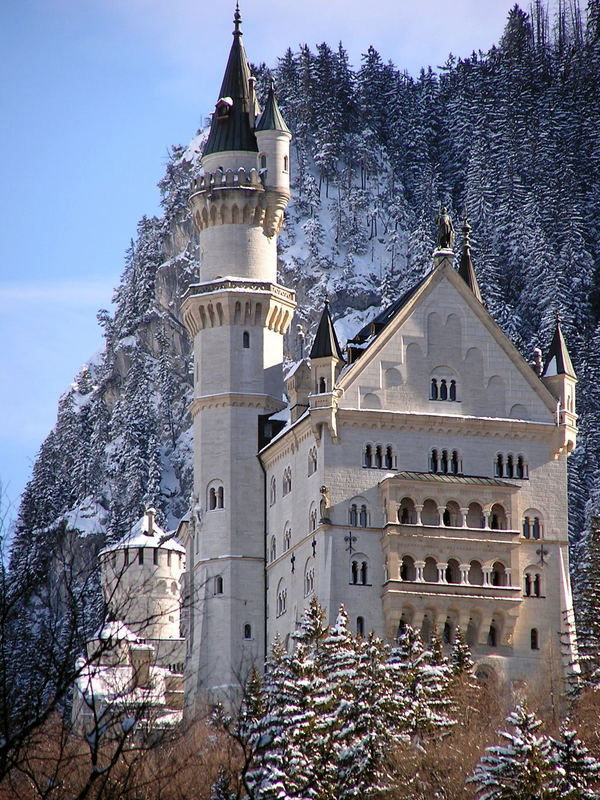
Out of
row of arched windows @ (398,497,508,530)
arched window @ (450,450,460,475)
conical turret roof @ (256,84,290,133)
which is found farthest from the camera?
conical turret roof @ (256,84,290,133)

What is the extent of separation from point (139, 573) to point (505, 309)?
193 ft

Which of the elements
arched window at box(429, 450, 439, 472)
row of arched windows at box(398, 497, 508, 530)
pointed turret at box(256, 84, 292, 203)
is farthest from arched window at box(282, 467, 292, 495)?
pointed turret at box(256, 84, 292, 203)

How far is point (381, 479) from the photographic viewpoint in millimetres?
87438

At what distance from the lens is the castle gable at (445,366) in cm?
8862

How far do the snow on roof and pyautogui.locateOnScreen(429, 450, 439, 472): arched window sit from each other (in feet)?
81.0

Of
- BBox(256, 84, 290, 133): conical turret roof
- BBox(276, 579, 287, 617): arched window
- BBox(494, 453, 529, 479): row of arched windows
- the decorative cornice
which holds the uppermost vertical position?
BBox(256, 84, 290, 133): conical turret roof

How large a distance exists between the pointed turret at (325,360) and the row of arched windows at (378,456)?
3.26 m

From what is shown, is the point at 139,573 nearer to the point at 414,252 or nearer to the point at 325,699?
the point at 325,699

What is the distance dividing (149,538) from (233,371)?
1688 cm

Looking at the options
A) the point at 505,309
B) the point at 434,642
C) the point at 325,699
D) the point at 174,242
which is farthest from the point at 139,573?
the point at 174,242

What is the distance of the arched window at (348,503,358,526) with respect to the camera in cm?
8650

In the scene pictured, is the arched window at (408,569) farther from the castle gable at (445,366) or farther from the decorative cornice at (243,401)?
the decorative cornice at (243,401)

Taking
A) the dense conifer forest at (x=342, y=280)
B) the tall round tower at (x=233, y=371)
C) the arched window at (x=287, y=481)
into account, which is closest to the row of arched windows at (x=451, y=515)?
the arched window at (x=287, y=481)

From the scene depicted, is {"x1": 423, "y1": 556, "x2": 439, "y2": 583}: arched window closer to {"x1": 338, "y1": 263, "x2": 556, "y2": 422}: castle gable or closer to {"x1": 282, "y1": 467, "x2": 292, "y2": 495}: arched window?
{"x1": 338, "y1": 263, "x2": 556, "y2": 422}: castle gable
